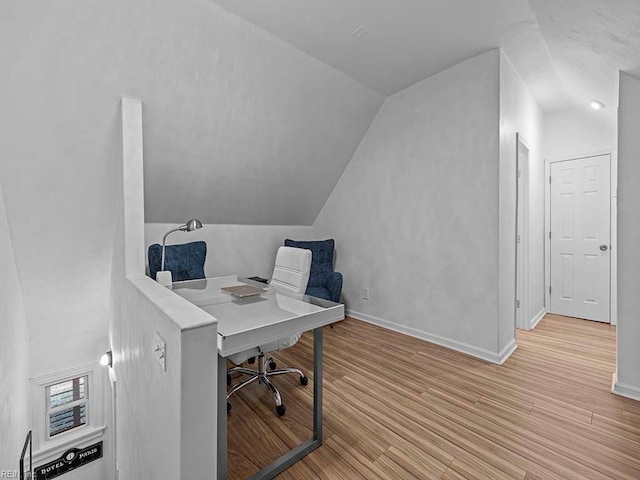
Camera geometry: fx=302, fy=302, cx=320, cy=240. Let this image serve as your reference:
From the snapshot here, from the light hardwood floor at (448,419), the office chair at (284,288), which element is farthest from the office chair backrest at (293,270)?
the light hardwood floor at (448,419)

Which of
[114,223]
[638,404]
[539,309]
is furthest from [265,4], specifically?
[539,309]

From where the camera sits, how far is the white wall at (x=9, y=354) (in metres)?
1.78

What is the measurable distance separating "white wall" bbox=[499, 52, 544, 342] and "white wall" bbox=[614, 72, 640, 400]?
0.76 meters

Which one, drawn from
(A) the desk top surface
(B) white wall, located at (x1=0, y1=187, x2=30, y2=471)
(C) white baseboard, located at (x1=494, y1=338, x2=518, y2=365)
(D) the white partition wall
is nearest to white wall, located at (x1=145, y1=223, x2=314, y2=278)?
(B) white wall, located at (x1=0, y1=187, x2=30, y2=471)

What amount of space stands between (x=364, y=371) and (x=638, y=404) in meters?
1.88

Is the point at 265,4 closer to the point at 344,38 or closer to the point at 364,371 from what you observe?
the point at 344,38

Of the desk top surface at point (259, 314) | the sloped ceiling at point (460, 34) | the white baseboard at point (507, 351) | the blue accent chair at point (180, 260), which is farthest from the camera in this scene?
the blue accent chair at point (180, 260)

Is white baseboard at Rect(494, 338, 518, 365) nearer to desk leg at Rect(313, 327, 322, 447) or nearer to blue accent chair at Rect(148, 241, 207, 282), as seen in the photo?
desk leg at Rect(313, 327, 322, 447)

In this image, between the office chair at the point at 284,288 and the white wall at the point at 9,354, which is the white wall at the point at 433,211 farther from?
the white wall at the point at 9,354

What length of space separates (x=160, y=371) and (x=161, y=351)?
10 cm

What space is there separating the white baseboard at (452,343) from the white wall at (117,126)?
2054mm

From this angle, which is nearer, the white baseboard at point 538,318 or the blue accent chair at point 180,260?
the blue accent chair at point 180,260

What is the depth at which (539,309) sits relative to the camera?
409 centimetres

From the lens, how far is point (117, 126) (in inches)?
93.5
